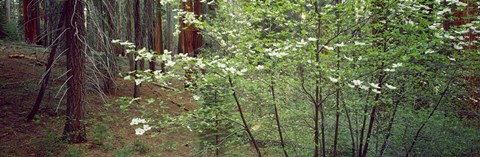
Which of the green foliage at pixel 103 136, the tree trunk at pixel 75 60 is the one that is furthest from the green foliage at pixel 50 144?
the green foliage at pixel 103 136

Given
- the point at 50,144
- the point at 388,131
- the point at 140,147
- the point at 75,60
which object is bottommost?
the point at 140,147

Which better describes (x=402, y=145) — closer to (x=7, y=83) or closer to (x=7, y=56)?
(x=7, y=83)

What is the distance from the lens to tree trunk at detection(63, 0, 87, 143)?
6.36 metres

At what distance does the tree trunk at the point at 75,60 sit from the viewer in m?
6.36

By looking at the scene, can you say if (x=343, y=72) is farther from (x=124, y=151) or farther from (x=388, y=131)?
(x=124, y=151)

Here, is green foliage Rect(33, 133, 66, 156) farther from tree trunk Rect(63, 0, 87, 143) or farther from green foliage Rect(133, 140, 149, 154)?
green foliage Rect(133, 140, 149, 154)

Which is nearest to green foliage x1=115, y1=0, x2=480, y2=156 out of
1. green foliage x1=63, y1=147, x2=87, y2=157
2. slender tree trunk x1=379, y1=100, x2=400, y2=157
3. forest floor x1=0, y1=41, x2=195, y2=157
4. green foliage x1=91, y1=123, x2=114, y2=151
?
slender tree trunk x1=379, y1=100, x2=400, y2=157

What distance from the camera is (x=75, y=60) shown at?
6.51 meters

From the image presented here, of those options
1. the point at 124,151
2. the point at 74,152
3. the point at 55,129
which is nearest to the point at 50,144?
the point at 74,152

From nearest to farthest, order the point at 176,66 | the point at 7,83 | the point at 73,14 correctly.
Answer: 1. the point at 176,66
2. the point at 73,14
3. the point at 7,83

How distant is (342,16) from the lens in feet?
12.2

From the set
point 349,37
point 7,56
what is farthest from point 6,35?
point 349,37

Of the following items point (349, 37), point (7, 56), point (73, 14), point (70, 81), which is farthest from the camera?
point (7, 56)

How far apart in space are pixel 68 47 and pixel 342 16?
5.78 meters
